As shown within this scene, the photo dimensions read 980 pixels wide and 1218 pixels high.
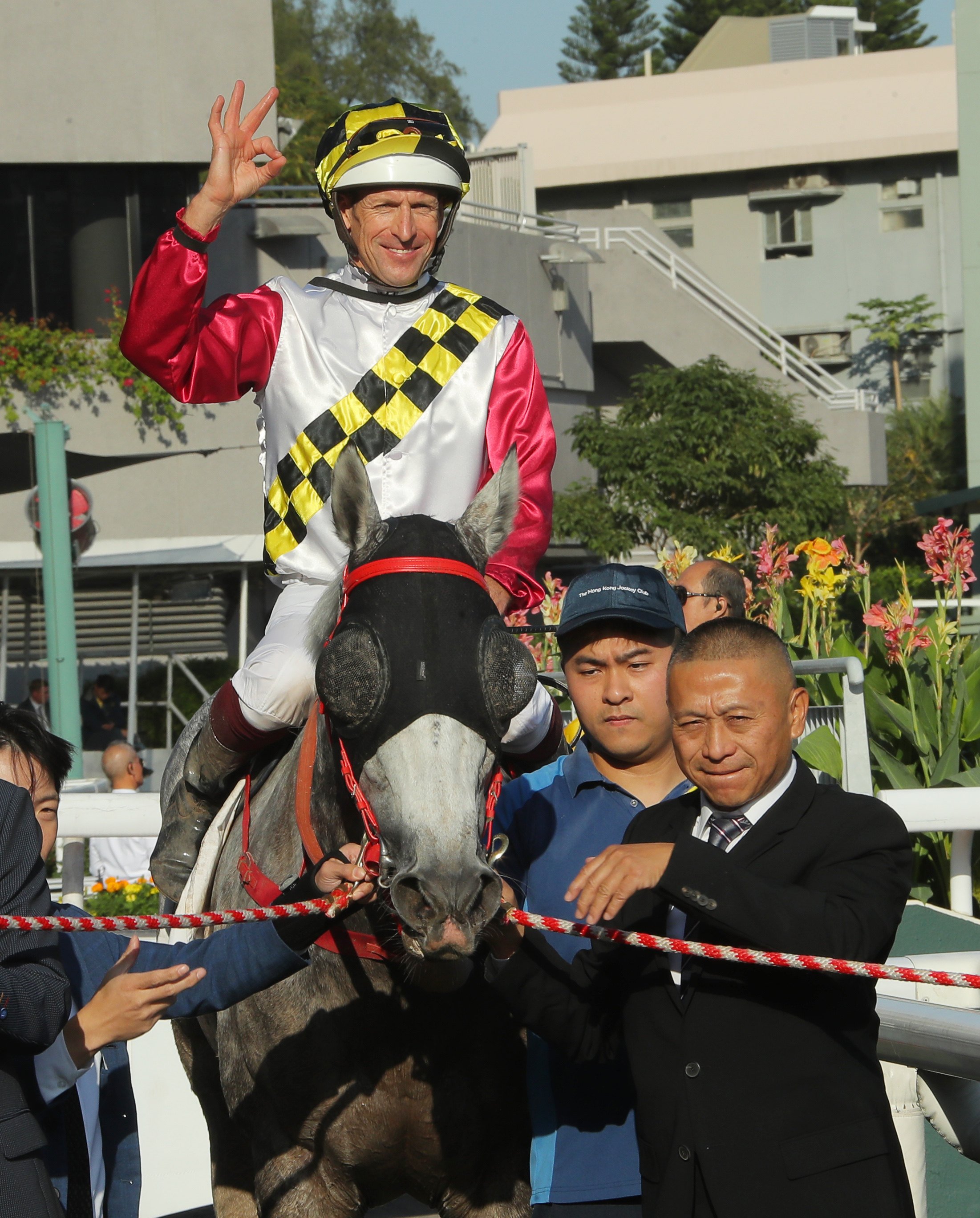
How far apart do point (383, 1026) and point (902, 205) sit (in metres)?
32.1

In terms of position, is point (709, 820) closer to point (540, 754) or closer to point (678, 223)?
point (540, 754)

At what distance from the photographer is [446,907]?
2.17m

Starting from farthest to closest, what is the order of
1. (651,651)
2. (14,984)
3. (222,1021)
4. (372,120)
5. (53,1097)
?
(372,120), (222,1021), (651,651), (53,1097), (14,984)

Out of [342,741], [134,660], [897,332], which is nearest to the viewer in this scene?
[342,741]

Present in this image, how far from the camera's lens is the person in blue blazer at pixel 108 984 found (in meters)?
2.31

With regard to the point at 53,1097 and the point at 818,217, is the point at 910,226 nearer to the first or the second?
the point at 818,217

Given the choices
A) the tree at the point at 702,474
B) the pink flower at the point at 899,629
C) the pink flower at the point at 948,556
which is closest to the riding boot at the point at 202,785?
the pink flower at the point at 899,629

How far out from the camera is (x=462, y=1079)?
2797mm

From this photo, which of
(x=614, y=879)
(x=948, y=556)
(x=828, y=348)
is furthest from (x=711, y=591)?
(x=828, y=348)

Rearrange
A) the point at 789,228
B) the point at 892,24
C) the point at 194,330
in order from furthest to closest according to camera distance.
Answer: the point at 892,24
the point at 789,228
the point at 194,330

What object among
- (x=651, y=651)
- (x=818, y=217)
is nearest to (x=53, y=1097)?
(x=651, y=651)

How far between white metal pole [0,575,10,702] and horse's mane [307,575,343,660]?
40.8ft

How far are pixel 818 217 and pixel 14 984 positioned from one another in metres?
32.7

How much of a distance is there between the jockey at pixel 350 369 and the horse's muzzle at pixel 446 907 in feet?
3.02
